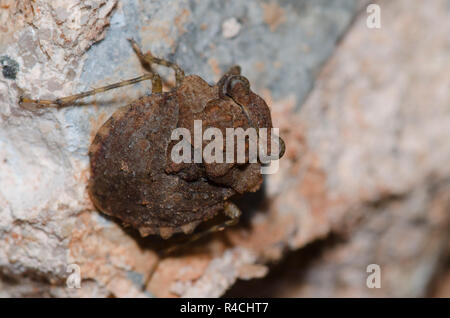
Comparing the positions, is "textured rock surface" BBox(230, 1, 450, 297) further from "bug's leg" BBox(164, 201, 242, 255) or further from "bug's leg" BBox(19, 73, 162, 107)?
"bug's leg" BBox(19, 73, 162, 107)

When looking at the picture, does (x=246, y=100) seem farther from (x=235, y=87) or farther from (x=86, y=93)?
(x=86, y=93)

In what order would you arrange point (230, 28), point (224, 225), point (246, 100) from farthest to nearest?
point (230, 28), point (224, 225), point (246, 100)

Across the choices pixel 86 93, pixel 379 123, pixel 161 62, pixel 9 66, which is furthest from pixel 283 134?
pixel 9 66

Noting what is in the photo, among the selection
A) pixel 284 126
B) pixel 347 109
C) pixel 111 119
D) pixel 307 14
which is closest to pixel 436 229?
pixel 347 109

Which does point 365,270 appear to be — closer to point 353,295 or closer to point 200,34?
point 353,295

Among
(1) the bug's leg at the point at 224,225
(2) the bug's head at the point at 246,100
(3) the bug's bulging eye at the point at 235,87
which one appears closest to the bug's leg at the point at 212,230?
(1) the bug's leg at the point at 224,225

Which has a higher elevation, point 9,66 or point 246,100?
point 9,66
